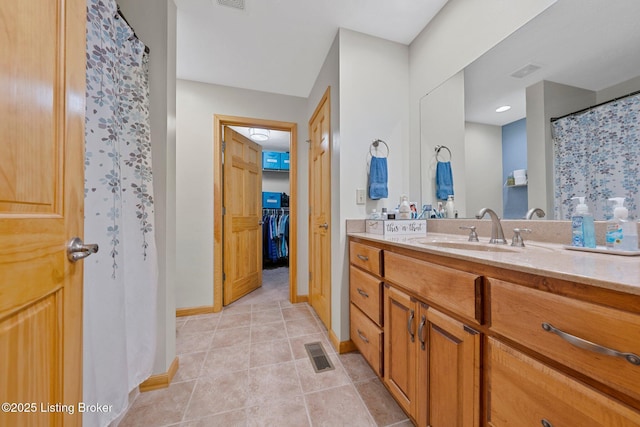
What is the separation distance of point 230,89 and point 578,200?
2909mm

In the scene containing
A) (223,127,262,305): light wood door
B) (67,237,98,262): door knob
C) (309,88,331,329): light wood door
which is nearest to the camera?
(67,237,98,262): door knob

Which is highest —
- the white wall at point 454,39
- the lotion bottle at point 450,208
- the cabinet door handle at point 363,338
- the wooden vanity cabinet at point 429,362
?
the white wall at point 454,39

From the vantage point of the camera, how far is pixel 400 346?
3.51 feet

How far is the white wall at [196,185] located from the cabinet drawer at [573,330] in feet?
8.06

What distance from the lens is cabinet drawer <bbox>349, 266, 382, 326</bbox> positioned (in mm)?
1255

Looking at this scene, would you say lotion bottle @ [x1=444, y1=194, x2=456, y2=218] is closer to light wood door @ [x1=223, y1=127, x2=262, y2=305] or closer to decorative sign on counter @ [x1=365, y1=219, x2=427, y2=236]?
decorative sign on counter @ [x1=365, y1=219, x2=427, y2=236]

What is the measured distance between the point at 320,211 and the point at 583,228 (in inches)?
65.6

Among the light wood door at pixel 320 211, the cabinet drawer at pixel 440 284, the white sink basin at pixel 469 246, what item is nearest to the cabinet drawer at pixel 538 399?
the cabinet drawer at pixel 440 284

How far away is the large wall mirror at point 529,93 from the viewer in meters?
0.90

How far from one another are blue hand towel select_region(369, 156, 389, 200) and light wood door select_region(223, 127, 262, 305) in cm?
167

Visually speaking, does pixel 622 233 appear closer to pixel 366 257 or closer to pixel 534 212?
pixel 534 212

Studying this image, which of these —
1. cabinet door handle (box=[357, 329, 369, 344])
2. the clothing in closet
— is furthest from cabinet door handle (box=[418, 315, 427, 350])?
the clothing in closet

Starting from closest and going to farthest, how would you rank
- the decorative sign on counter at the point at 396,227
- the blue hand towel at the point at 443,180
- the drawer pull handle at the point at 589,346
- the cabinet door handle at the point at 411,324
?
the drawer pull handle at the point at 589,346, the cabinet door handle at the point at 411,324, the decorative sign on counter at the point at 396,227, the blue hand towel at the point at 443,180

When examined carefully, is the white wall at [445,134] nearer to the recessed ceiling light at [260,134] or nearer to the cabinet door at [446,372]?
the cabinet door at [446,372]
